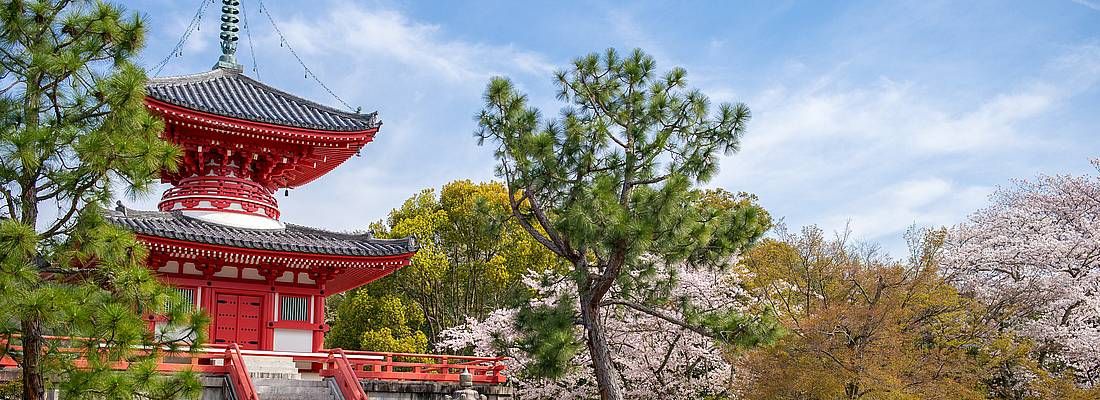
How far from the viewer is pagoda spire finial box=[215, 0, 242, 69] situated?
16891 millimetres

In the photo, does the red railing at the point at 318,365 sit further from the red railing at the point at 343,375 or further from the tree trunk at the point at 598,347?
the tree trunk at the point at 598,347

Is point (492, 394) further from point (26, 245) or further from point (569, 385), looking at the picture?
point (26, 245)

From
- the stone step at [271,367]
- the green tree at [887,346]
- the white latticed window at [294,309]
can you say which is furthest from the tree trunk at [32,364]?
the green tree at [887,346]

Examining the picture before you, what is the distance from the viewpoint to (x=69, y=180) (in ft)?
24.9

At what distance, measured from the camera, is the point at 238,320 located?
48.4ft

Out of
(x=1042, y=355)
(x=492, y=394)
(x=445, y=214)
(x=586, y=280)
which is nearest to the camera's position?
(x=586, y=280)

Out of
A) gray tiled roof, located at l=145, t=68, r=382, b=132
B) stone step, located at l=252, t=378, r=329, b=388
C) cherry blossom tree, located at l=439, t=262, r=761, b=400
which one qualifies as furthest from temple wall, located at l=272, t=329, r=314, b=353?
cherry blossom tree, located at l=439, t=262, r=761, b=400

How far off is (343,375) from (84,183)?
6.99 meters

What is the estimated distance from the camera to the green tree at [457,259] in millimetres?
27609

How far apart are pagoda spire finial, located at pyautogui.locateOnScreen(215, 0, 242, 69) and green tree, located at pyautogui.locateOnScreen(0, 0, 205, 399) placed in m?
9.07

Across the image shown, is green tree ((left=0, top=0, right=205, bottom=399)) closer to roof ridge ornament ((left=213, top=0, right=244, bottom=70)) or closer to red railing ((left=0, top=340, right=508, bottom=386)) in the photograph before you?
red railing ((left=0, top=340, right=508, bottom=386))

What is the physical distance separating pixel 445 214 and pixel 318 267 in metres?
13.3

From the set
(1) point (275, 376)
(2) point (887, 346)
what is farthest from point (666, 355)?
(1) point (275, 376)

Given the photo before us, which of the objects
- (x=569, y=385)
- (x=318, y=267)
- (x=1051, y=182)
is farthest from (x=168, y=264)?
(x=1051, y=182)
